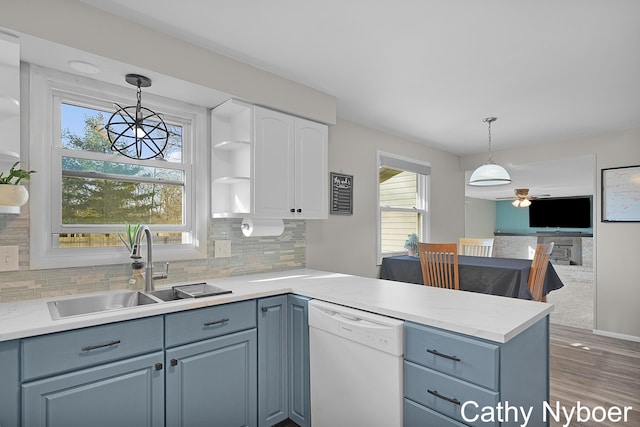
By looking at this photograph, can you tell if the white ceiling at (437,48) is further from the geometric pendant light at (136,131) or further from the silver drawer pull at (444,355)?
the silver drawer pull at (444,355)

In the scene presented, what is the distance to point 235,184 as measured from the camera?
256 centimetres

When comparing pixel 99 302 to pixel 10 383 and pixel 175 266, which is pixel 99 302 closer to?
pixel 175 266

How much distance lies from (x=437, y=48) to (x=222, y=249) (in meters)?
1.95

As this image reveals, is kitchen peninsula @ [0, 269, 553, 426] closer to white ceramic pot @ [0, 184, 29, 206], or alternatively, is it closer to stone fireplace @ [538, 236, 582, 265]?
white ceramic pot @ [0, 184, 29, 206]

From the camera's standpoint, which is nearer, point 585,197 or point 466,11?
point 466,11

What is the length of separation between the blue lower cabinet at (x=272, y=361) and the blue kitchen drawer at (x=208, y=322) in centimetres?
9

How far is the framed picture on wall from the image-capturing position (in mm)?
3789

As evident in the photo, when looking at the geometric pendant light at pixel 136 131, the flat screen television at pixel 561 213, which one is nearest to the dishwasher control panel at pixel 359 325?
the geometric pendant light at pixel 136 131

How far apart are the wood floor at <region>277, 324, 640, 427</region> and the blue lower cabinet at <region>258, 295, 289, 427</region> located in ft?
0.67

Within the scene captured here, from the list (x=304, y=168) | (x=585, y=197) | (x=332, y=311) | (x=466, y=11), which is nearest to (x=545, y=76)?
(x=466, y=11)

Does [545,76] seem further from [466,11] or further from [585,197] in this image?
[585,197]

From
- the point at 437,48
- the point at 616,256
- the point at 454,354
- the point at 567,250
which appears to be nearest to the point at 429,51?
the point at 437,48

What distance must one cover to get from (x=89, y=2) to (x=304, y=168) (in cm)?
156

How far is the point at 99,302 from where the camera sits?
78.7 inches
